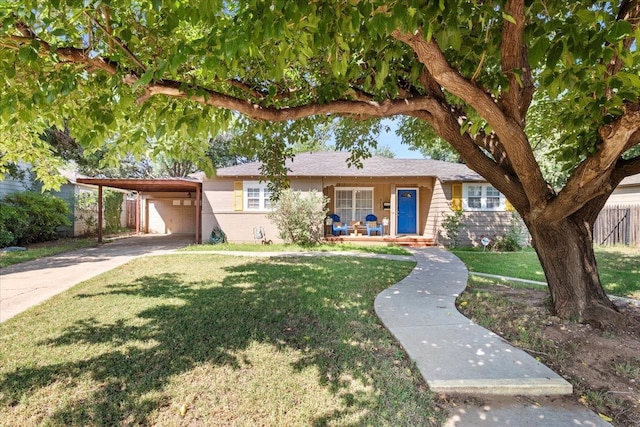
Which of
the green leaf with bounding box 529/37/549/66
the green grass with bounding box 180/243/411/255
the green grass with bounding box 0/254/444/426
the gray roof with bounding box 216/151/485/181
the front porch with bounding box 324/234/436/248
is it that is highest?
the gray roof with bounding box 216/151/485/181

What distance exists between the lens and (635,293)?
5.79 metres

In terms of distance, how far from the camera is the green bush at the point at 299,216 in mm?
12102

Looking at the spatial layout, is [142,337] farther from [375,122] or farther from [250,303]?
[375,122]

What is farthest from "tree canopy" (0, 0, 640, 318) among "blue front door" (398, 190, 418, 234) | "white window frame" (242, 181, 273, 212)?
"blue front door" (398, 190, 418, 234)

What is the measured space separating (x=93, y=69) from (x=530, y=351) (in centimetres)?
536

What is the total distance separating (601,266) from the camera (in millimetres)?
8648

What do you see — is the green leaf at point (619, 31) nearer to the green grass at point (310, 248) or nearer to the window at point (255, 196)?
the green grass at point (310, 248)

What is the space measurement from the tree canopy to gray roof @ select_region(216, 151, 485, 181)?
8071 mm

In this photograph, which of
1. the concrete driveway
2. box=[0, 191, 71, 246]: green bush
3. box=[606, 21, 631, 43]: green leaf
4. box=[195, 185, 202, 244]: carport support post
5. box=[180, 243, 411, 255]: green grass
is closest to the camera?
box=[606, 21, 631, 43]: green leaf

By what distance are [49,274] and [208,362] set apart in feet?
20.7

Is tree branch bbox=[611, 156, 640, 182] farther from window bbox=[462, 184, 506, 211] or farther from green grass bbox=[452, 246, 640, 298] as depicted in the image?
window bbox=[462, 184, 506, 211]

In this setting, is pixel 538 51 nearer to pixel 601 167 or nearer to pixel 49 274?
pixel 601 167

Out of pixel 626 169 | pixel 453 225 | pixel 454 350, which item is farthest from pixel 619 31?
pixel 453 225

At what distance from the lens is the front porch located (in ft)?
42.7
